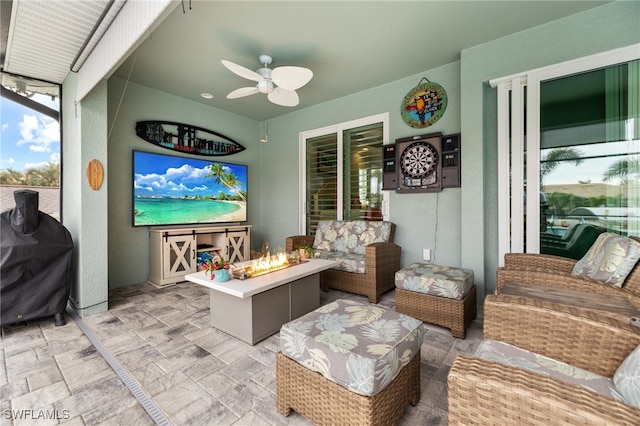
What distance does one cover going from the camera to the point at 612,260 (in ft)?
5.52

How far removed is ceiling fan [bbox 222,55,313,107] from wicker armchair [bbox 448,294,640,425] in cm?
228

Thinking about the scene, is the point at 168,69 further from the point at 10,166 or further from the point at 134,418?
the point at 134,418

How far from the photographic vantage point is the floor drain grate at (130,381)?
143 centimetres

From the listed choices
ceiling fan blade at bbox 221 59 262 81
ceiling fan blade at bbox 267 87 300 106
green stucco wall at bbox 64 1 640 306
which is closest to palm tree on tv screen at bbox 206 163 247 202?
green stucco wall at bbox 64 1 640 306

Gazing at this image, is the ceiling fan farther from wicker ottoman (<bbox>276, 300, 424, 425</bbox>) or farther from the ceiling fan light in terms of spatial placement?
wicker ottoman (<bbox>276, 300, 424, 425</bbox>)

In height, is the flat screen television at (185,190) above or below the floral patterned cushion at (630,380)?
above

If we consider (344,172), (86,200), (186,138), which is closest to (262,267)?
(86,200)

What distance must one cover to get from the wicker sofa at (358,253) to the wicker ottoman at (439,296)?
0.54 meters

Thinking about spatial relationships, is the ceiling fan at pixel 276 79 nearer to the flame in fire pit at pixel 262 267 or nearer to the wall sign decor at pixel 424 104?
the wall sign decor at pixel 424 104

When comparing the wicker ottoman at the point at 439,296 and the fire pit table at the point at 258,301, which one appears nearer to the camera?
the fire pit table at the point at 258,301

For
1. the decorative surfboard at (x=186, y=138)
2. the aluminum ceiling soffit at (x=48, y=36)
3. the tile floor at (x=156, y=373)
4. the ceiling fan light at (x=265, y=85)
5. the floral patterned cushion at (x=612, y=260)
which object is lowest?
the tile floor at (x=156, y=373)

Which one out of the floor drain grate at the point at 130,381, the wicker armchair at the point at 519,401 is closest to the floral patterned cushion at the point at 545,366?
the wicker armchair at the point at 519,401

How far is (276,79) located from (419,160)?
1968 millimetres

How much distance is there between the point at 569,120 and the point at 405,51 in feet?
5.60
